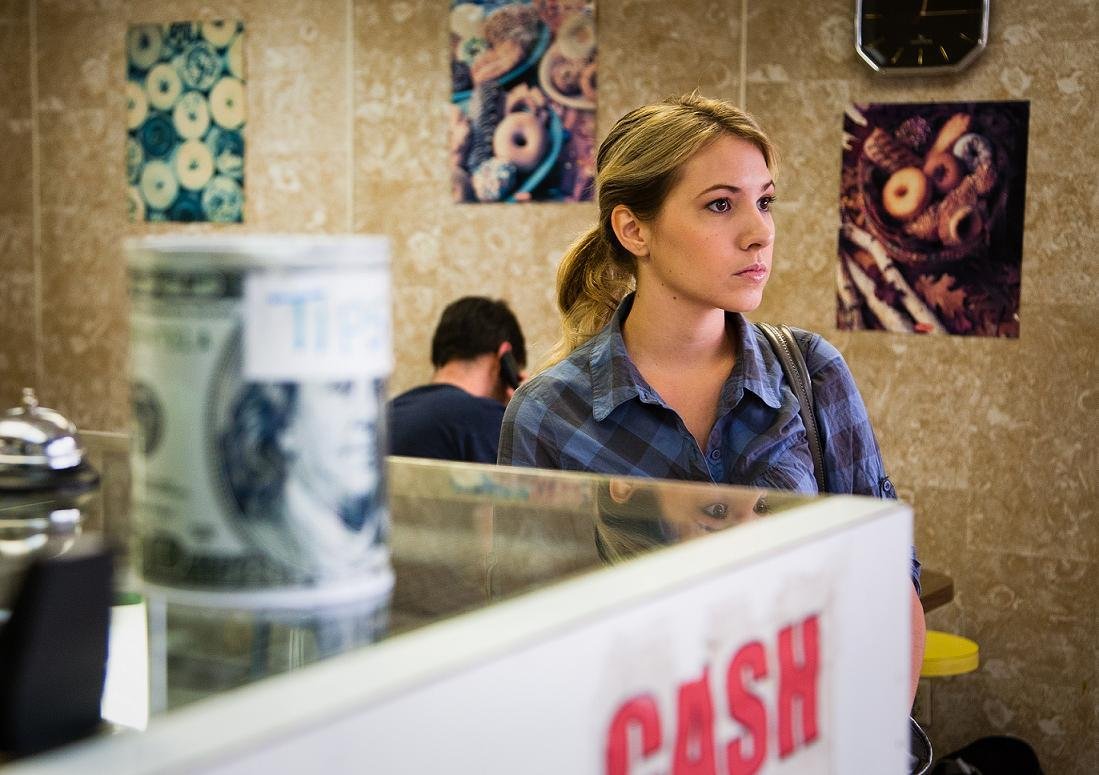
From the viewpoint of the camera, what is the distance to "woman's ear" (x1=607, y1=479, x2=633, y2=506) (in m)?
0.79

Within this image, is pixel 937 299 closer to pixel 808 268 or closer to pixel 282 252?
pixel 808 268

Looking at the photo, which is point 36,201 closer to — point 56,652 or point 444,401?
point 444,401

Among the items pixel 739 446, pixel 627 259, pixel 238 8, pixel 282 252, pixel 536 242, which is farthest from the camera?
pixel 238 8

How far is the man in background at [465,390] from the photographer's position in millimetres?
3795

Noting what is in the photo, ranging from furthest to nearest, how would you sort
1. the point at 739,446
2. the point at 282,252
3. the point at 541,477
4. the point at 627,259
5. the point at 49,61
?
the point at 49,61 → the point at 627,259 → the point at 739,446 → the point at 541,477 → the point at 282,252

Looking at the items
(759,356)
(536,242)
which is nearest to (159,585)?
(759,356)

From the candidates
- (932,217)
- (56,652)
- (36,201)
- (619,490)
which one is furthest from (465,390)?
(56,652)

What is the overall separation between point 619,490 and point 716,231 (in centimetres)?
153

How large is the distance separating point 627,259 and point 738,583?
1.87m

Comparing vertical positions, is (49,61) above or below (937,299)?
above

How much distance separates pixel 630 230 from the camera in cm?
241

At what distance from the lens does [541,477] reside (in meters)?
0.88

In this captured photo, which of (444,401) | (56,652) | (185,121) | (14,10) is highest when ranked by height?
(14,10)

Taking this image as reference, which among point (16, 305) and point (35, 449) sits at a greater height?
point (35, 449)
